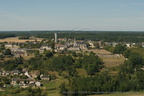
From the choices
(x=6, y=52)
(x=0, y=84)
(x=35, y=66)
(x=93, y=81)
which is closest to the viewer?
(x=93, y=81)

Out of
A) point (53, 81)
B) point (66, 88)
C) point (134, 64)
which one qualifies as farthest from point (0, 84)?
point (134, 64)

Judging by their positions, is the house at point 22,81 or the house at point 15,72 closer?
the house at point 22,81

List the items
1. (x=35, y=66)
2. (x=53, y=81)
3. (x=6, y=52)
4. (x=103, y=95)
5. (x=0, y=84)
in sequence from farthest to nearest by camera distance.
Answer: (x=6, y=52)
(x=35, y=66)
(x=53, y=81)
(x=0, y=84)
(x=103, y=95)

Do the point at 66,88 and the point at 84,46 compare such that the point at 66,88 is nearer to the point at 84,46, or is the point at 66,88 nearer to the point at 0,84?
the point at 0,84

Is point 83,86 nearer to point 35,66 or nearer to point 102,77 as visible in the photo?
point 102,77

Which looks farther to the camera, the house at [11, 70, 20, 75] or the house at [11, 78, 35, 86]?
the house at [11, 70, 20, 75]

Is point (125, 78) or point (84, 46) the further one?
point (84, 46)

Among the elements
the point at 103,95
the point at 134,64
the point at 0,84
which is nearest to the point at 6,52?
the point at 0,84

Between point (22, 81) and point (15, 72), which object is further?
point (15, 72)

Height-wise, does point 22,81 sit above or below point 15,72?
below
